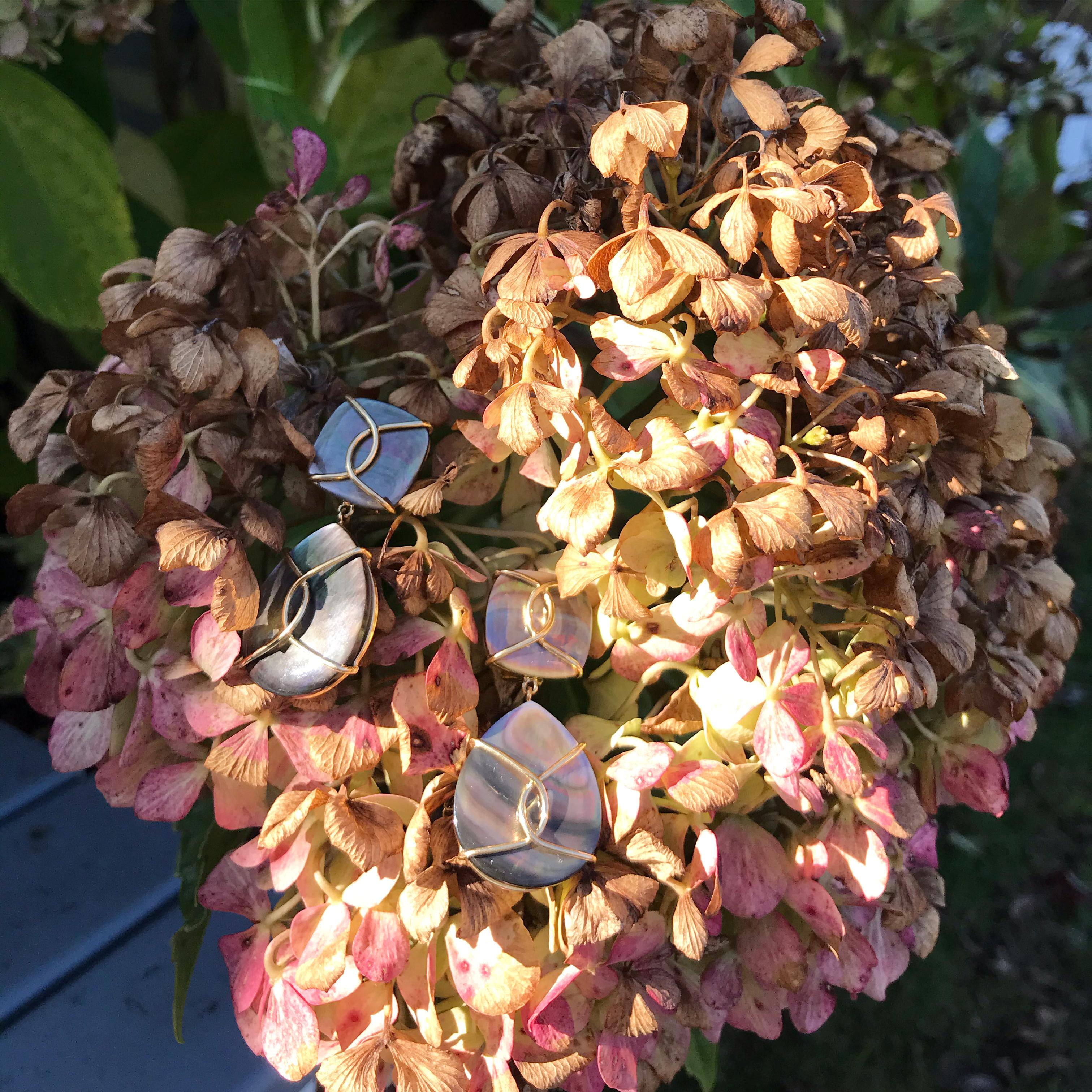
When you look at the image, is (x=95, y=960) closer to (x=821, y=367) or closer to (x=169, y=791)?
(x=169, y=791)

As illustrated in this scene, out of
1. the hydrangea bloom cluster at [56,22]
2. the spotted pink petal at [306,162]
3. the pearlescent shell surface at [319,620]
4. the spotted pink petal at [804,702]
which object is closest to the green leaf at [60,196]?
the hydrangea bloom cluster at [56,22]

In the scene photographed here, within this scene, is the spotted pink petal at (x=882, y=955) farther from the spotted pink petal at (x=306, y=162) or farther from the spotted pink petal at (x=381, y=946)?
the spotted pink petal at (x=306, y=162)

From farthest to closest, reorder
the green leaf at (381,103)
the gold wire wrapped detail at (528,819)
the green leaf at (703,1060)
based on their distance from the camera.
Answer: the green leaf at (381,103) → the green leaf at (703,1060) → the gold wire wrapped detail at (528,819)

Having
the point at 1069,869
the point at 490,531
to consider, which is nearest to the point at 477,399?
the point at 490,531

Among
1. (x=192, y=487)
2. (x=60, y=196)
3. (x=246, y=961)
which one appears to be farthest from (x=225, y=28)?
(x=246, y=961)

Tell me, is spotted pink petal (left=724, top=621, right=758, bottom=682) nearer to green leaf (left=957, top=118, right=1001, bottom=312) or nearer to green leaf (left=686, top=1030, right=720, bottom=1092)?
green leaf (left=686, top=1030, right=720, bottom=1092)

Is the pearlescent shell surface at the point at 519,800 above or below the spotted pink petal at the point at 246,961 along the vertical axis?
above

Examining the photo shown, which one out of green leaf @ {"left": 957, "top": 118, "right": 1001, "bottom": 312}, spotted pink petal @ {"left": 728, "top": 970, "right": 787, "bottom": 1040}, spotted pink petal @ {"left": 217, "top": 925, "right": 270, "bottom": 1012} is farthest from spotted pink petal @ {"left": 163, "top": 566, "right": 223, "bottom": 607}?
green leaf @ {"left": 957, "top": 118, "right": 1001, "bottom": 312}

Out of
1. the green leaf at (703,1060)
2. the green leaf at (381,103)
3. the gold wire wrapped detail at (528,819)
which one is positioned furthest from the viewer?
the green leaf at (381,103)
